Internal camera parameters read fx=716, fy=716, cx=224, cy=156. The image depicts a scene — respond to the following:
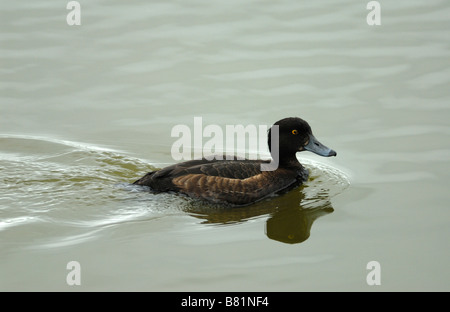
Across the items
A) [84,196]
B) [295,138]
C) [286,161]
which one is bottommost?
[84,196]

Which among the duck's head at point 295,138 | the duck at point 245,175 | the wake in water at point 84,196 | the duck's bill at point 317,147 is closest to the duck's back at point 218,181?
the duck at point 245,175

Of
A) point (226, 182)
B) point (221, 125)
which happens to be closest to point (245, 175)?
point (226, 182)

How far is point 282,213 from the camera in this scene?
8703 mm

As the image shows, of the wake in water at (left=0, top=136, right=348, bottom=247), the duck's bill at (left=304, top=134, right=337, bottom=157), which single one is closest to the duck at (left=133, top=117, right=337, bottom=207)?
the duck's bill at (left=304, top=134, right=337, bottom=157)

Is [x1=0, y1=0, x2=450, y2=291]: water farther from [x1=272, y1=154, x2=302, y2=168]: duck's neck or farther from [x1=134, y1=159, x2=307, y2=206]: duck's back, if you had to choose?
[x1=272, y1=154, x2=302, y2=168]: duck's neck

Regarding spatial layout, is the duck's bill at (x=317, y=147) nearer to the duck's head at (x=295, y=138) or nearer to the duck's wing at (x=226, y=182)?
the duck's head at (x=295, y=138)

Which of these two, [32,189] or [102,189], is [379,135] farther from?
[32,189]

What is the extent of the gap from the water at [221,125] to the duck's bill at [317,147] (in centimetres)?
40

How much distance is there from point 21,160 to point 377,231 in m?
5.26

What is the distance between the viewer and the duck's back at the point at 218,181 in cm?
887

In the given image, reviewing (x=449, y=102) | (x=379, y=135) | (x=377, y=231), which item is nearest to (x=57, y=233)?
(x=377, y=231)

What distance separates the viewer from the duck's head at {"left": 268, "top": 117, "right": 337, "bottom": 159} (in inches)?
375

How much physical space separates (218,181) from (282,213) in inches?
35.0

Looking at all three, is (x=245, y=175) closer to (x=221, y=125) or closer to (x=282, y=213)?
(x=282, y=213)
